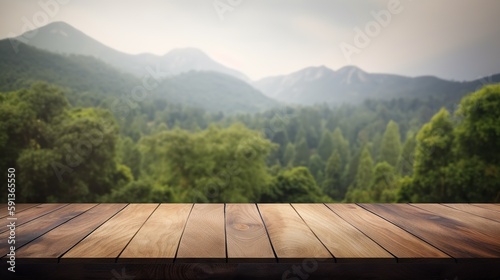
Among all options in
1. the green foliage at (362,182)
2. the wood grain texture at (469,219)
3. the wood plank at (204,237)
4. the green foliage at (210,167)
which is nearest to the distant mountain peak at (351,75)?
the green foliage at (362,182)

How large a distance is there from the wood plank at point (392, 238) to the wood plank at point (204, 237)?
63 cm

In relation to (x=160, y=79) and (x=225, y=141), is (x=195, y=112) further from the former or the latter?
(x=225, y=141)

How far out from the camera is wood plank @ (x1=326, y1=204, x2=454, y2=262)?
4.10 ft

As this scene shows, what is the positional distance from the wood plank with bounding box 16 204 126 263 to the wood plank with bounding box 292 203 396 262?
99 centimetres

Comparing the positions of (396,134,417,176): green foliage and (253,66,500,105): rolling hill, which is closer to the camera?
(396,134,417,176): green foliage

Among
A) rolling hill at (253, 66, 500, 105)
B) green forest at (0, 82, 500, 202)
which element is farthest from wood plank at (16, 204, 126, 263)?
rolling hill at (253, 66, 500, 105)

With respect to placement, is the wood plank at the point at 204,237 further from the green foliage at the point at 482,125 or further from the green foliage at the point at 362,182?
the green foliage at the point at 362,182

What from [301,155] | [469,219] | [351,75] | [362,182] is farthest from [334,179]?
[469,219]

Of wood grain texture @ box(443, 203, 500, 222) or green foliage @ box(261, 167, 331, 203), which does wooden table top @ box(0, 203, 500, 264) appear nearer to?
wood grain texture @ box(443, 203, 500, 222)

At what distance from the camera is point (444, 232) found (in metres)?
1.61

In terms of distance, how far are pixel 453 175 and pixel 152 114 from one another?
2989cm

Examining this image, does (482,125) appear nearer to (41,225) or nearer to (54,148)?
(41,225)

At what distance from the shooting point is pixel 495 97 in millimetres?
12234
